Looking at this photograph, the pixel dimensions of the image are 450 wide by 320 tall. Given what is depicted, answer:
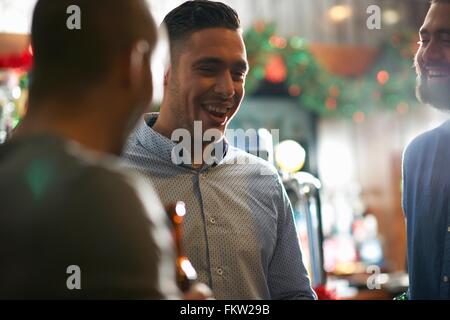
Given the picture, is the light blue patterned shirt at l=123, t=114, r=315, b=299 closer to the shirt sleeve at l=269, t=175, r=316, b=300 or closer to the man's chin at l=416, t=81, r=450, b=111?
the shirt sleeve at l=269, t=175, r=316, b=300

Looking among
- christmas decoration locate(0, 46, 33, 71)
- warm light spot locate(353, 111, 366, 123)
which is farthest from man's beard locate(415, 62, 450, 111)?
warm light spot locate(353, 111, 366, 123)

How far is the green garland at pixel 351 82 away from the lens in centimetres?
561

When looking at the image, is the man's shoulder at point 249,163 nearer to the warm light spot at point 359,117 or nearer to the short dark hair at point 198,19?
the short dark hair at point 198,19

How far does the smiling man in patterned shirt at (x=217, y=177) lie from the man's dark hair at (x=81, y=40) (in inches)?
28.8

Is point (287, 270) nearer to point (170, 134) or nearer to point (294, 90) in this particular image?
point (170, 134)

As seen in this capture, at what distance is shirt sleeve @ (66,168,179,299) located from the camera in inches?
33.2

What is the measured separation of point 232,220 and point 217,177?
0.14 m

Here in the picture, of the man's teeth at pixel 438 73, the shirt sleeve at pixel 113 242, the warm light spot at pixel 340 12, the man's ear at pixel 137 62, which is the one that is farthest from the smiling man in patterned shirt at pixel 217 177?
the warm light spot at pixel 340 12

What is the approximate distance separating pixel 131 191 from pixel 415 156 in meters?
1.11

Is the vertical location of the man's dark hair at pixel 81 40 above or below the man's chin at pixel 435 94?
below

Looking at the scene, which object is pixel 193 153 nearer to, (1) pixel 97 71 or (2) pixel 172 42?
(2) pixel 172 42

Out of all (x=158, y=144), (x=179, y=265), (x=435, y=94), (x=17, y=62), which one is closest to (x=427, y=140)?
(x=435, y=94)
